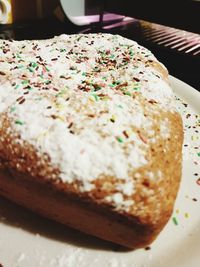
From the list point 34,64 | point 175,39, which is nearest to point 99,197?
point 34,64

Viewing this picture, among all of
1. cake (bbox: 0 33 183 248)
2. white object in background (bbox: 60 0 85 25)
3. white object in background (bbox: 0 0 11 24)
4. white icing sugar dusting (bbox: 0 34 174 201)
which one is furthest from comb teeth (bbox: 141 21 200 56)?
cake (bbox: 0 33 183 248)

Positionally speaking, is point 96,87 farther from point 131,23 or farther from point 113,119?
point 131,23

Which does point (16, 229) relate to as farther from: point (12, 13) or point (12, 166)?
point (12, 13)

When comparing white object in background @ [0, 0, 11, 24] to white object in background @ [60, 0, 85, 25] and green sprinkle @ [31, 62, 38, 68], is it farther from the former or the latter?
green sprinkle @ [31, 62, 38, 68]

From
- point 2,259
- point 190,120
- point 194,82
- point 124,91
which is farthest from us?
point 194,82

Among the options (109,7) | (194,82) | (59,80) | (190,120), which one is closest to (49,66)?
(59,80)

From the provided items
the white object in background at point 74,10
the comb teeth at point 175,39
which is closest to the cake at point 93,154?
the comb teeth at point 175,39
